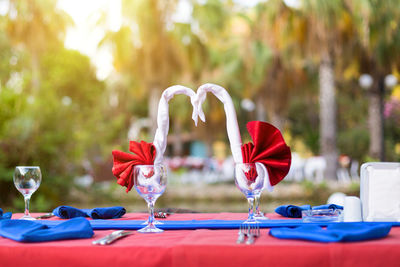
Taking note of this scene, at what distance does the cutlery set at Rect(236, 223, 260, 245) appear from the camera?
1.57m

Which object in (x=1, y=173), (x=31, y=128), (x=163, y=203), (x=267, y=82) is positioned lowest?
(x=163, y=203)

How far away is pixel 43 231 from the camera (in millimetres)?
1682

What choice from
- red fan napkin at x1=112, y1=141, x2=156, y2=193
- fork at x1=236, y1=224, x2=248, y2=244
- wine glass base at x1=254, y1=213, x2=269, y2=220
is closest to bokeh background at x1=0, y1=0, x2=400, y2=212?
red fan napkin at x1=112, y1=141, x2=156, y2=193

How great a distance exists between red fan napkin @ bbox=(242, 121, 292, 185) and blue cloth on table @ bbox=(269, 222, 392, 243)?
17.1 inches

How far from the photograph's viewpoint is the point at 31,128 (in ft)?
32.3

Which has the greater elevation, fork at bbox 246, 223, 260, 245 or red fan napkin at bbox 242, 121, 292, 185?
red fan napkin at bbox 242, 121, 292, 185

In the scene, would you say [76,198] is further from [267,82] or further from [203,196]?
[267,82]

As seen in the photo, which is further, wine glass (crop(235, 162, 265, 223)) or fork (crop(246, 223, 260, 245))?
wine glass (crop(235, 162, 265, 223))

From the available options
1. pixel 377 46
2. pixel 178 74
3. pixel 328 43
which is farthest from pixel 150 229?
pixel 377 46

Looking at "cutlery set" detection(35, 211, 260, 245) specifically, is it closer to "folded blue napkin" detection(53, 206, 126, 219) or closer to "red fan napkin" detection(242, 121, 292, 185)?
"red fan napkin" detection(242, 121, 292, 185)

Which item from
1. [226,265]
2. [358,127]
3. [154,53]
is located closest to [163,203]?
[154,53]

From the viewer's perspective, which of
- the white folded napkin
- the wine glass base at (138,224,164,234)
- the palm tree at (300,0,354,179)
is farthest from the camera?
the palm tree at (300,0,354,179)

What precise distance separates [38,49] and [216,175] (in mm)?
7357

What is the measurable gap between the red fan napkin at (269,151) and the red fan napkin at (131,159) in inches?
14.3
